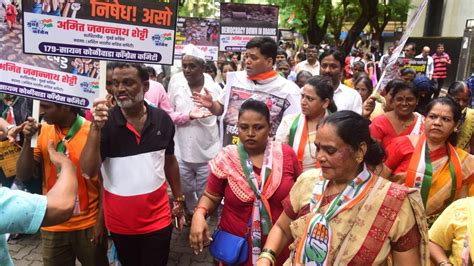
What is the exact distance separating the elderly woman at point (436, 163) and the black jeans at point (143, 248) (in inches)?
65.3

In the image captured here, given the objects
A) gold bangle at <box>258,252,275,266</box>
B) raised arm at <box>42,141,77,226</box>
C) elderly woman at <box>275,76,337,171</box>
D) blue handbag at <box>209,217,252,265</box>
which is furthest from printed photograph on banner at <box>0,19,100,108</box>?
elderly woman at <box>275,76,337,171</box>

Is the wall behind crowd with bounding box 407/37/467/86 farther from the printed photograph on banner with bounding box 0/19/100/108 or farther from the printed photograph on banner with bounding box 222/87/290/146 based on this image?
the printed photograph on banner with bounding box 0/19/100/108

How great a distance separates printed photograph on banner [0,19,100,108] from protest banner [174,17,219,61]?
206 inches

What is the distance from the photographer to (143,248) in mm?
2916

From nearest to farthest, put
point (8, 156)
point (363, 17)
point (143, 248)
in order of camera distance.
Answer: point (143, 248) < point (8, 156) < point (363, 17)

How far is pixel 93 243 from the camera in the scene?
2881mm

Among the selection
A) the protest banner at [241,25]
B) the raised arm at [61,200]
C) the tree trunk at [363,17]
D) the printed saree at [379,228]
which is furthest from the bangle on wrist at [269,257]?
the tree trunk at [363,17]

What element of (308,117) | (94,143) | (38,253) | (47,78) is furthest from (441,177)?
(38,253)

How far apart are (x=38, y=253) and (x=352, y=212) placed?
3.75 metres

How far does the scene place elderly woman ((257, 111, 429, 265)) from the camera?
176cm

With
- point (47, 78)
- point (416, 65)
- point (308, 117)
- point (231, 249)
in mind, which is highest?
point (416, 65)

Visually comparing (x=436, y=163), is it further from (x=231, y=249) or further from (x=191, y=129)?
(x=191, y=129)

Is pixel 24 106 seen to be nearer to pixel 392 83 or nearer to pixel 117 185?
pixel 117 185

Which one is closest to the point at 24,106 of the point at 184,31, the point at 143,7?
the point at 143,7
